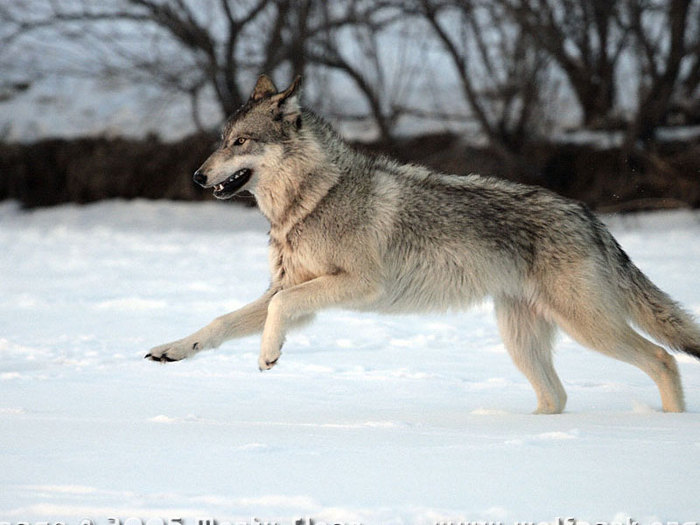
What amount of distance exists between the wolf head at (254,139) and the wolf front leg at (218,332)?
641 millimetres

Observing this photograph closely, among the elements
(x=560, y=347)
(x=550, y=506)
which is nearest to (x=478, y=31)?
(x=560, y=347)

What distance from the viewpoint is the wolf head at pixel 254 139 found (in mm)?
5062

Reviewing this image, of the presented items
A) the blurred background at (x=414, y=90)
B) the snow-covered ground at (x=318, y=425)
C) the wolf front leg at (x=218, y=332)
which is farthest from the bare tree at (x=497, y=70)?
the wolf front leg at (x=218, y=332)

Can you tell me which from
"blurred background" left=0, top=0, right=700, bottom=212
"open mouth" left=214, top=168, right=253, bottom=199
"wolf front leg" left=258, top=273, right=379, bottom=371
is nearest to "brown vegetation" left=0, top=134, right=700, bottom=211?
"blurred background" left=0, top=0, right=700, bottom=212

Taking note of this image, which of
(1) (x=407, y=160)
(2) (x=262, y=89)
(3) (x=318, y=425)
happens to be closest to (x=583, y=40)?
(1) (x=407, y=160)

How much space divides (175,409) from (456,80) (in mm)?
14157

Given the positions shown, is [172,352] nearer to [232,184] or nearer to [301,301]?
[301,301]

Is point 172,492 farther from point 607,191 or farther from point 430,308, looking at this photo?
point 607,191

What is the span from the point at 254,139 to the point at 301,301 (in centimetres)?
102

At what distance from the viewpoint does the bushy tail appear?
4.91 metres

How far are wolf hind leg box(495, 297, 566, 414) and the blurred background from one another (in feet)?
33.4

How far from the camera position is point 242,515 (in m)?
2.78

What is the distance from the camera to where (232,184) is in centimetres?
508

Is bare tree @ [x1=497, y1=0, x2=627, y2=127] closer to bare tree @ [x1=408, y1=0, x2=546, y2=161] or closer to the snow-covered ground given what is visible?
bare tree @ [x1=408, y1=0, x2=546, y2=161]
